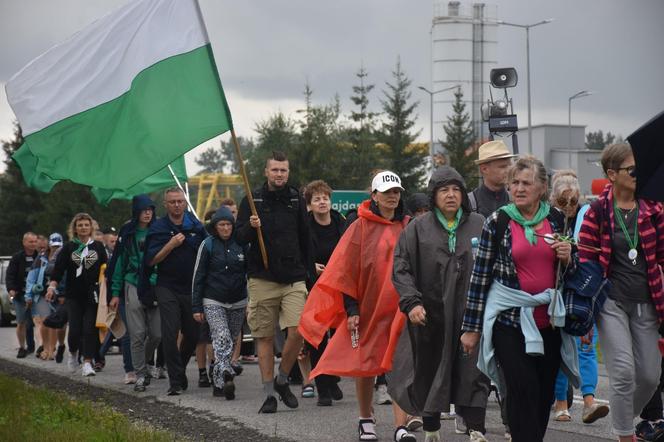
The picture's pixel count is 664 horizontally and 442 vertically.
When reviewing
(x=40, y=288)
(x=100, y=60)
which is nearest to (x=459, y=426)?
(x=100, y=60)

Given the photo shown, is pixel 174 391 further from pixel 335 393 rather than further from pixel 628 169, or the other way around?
pixel 628 169

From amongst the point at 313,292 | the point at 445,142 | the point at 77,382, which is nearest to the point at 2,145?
the point at 445,142

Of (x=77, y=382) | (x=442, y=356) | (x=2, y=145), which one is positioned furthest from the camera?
(x=2, y=145)

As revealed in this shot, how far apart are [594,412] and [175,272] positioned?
5.15 m

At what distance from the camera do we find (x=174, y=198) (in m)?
12.8

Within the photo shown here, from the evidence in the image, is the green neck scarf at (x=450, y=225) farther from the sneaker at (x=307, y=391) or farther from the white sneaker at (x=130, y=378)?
the white sneaker at (x=130, y=378)

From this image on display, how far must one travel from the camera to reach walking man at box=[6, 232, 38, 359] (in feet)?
64.2

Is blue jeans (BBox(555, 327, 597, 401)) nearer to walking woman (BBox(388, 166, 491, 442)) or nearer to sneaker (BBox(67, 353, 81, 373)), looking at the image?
walking woman (BBox(388, 166, 491, 442))

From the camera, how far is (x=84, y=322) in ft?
48.9

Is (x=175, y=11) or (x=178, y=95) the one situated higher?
(x=175, y=11)

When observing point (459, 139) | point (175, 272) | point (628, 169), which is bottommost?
point (175, 272)

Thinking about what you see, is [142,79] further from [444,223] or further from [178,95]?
[444,223]

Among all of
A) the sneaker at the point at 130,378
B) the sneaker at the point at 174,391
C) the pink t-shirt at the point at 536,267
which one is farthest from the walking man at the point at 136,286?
the pink t-shirt at the point at 536,267

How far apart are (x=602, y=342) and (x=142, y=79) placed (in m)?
5.01
